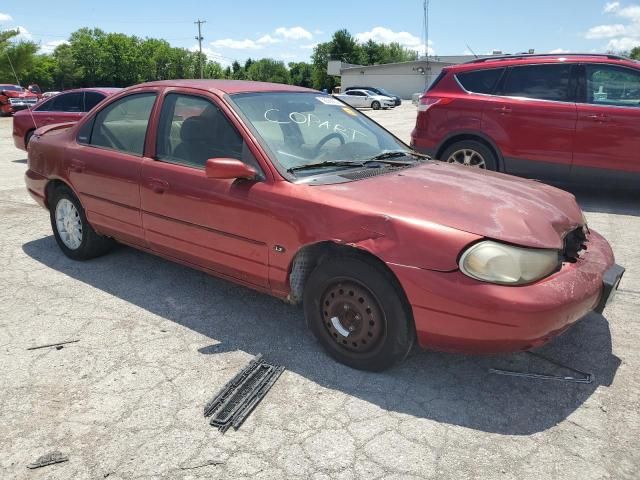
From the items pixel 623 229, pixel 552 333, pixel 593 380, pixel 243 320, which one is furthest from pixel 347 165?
pixel 623 229

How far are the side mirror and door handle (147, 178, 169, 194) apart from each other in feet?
2.26

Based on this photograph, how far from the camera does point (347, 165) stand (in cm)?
344

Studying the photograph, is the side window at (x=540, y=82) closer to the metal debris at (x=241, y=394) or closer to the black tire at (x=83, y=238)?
the black tire at (x=83, y=238)

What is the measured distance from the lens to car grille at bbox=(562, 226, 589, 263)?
299 centimetres

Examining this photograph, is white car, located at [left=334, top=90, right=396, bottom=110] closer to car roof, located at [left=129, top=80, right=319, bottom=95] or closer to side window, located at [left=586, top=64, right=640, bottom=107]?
side window, located at [left=586, top=64, right=640, bottom=107]

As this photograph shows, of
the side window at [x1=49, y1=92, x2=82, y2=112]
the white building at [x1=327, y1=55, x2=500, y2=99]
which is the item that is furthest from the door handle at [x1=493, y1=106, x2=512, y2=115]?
the white building at [x1=327, y1=55, x2=500, y2=99]

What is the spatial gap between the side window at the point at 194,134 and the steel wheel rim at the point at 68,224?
4.38 feet

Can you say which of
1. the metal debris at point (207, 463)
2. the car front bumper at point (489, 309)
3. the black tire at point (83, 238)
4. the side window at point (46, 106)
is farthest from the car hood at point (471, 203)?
the side window at point (46, 106)

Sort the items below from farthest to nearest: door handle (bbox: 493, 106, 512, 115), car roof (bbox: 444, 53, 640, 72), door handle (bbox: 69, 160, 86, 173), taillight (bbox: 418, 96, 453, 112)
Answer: taillight (bbox: 418, 96, 453, 112) < door handle (bbox: 493, 106, 512, 115) < car roof (bbox: 444, 53, 640, 72) < door handle (bbox: 69, 160, 86, 173)

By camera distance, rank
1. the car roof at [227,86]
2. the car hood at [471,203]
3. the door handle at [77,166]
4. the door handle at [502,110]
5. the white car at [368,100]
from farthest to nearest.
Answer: the white car at [368,100] < the door handle at [502,110] < the door handle at [77,166] < the car roof at [227,86] < the car hood at [471,203]

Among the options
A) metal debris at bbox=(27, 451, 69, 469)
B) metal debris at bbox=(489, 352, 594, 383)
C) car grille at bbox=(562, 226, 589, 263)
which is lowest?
metal debris at bbox=(27, 451, 69, 469)

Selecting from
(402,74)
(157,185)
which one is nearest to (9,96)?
(157,185)

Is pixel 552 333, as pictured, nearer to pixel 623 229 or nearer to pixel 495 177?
pixel 495 177

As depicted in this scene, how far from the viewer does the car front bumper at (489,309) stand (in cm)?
251
